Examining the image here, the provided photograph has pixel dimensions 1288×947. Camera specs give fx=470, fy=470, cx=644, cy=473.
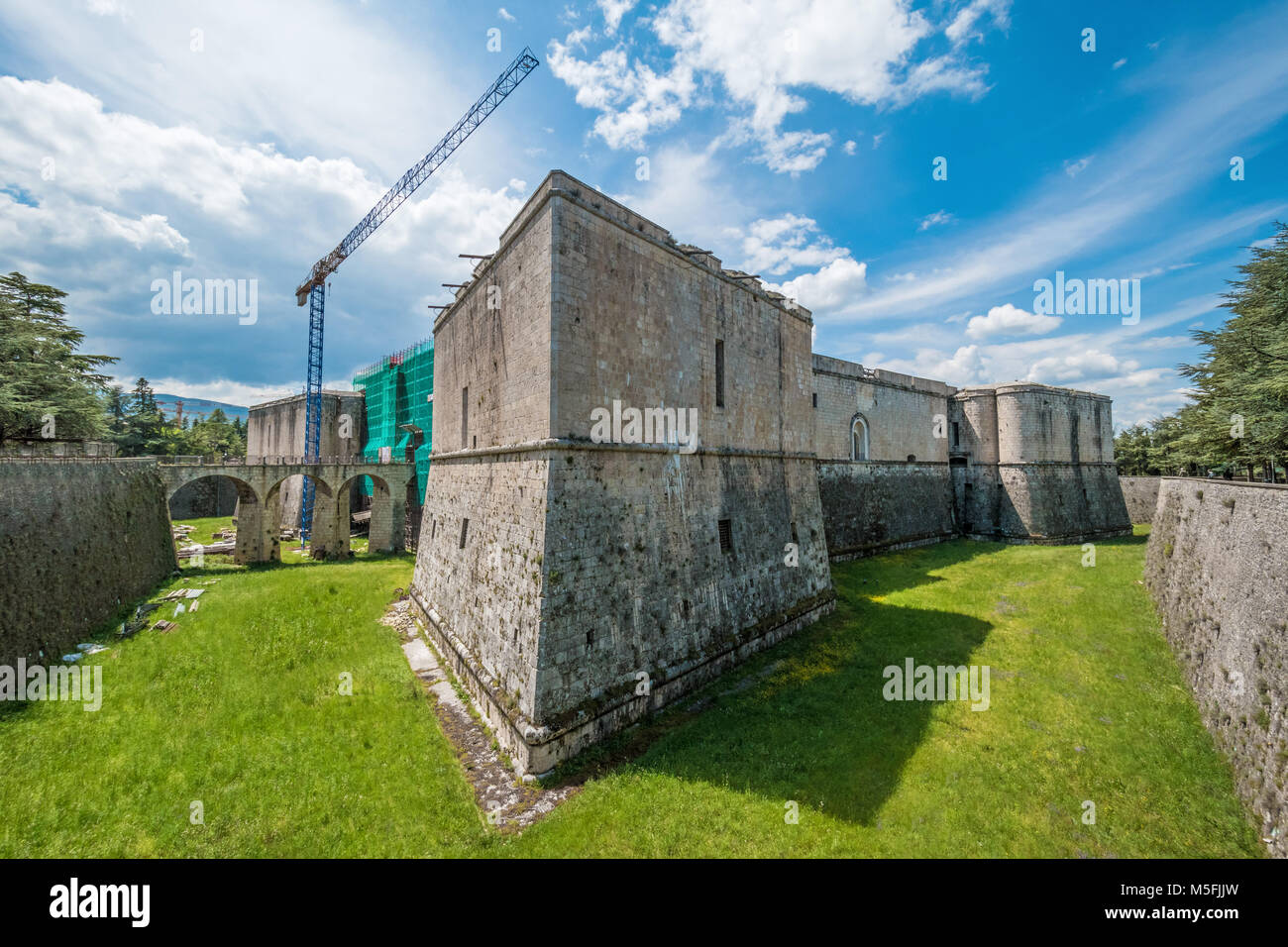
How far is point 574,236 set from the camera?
1005 cm

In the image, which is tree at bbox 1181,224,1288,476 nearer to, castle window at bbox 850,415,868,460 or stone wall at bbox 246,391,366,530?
castle window at bbox 850,415,868,460

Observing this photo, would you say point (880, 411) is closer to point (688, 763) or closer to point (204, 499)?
point (688, 763)

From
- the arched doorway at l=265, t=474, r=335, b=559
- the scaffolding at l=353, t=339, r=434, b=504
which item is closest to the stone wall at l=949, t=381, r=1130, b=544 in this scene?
the scaffolding at l=353, t=339, r=434, b=504

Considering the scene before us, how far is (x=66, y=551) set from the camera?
14531 mm

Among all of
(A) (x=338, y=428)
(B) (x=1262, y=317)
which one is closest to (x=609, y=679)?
(B) (x=1262, y=317)

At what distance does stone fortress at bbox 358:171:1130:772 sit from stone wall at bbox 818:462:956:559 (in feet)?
24.1

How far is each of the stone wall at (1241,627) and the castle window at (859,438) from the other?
1357cm

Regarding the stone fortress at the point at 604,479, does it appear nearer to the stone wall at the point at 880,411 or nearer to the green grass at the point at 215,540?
the stone wall at the point at 880,411

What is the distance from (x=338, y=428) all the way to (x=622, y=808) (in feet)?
130

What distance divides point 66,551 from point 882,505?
3449 cm

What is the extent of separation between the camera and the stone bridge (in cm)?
2445

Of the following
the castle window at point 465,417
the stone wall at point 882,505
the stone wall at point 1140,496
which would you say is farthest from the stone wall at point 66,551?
the stone wall at point 1140,496
